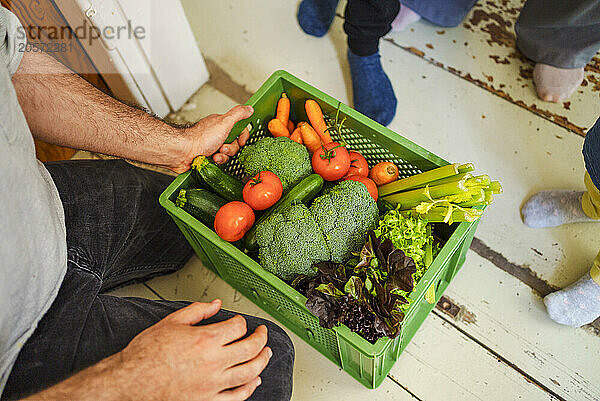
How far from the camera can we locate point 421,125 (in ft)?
5.07

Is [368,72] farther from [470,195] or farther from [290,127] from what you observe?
[470,195]

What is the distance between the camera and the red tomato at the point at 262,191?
1084mm

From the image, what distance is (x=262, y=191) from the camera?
3.55 feet

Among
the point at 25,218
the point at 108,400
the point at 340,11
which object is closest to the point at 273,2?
the point at 340,11

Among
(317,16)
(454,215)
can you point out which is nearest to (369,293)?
(454,215)

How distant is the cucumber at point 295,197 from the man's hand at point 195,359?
210 mm

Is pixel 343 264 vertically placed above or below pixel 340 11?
below

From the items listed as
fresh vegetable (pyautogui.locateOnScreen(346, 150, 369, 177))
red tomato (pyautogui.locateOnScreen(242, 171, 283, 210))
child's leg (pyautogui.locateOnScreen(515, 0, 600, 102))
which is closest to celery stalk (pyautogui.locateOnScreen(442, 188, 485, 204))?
fresh vegetable (pyautogui.locateOnScreen(346, 150, 369, 177))

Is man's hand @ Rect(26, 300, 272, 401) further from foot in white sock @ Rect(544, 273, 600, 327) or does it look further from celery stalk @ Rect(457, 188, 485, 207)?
foot in white sock @ Rect(544, 273, 600, 327)

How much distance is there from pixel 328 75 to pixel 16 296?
45.4 inches

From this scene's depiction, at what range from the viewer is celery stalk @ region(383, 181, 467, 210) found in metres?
0.98

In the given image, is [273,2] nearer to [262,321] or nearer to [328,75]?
[328,75]

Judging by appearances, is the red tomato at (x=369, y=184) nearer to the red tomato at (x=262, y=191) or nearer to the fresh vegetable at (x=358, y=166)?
the fresh vegetable at (x=358, y=166)

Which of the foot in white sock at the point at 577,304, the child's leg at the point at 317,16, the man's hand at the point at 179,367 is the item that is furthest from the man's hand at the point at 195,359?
the child's leg at the point at 317,16
